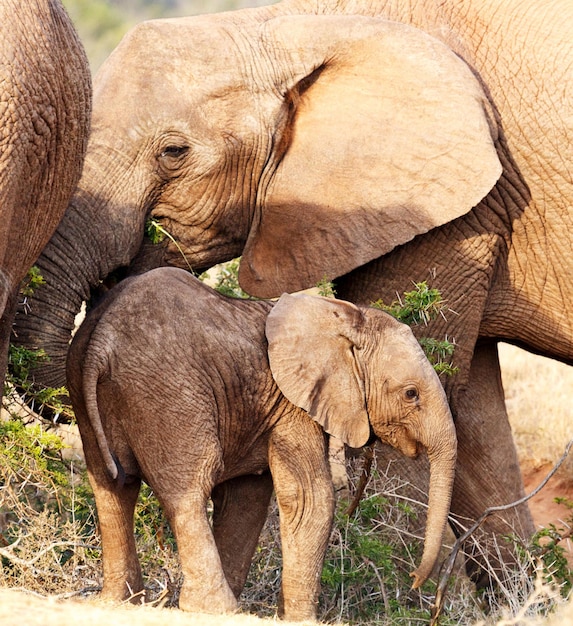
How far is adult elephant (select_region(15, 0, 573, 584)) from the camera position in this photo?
468 centimetres

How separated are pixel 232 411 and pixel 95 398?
0.47 m

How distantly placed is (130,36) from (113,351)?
55.2 inches

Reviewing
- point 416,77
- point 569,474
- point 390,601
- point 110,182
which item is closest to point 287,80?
point 416,77

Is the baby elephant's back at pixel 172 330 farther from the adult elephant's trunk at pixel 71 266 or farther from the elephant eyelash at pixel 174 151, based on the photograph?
the elephant eyelash at pixel 174 151

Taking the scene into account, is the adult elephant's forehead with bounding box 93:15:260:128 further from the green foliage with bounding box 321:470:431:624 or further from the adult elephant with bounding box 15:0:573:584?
the green foliage with bounding box 321:470:431:624

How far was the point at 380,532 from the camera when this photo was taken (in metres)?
4.82

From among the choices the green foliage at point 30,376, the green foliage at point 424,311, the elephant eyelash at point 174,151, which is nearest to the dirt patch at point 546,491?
the green foliage at point 424,311

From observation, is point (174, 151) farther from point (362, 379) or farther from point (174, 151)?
point (362, 379)

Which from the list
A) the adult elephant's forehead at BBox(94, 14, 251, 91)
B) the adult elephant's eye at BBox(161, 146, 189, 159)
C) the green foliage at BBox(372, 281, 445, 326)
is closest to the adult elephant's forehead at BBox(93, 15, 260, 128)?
the adult elephant's forehead at BBox(94, 14, 251, 91)

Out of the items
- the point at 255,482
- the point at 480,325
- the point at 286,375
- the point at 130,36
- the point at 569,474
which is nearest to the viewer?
the point at 286,375

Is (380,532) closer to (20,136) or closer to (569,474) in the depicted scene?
(20,136)

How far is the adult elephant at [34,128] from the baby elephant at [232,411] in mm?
324

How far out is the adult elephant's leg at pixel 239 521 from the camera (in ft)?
14.3

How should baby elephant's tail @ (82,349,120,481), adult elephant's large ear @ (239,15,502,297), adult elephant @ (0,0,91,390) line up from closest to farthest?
adult elephant @ (0,0,91,390), baby elephant's tail @ (82,349,120,481), adult elephant's large ear @ (239,15,502,297)
